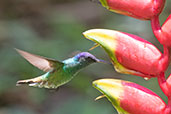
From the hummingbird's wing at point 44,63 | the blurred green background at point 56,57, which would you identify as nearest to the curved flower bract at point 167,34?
the hummingbird's wing at point 44,63

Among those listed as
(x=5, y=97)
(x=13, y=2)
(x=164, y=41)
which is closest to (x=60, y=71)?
(x=164, y=41)

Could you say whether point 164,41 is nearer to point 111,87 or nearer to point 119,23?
point 111,87

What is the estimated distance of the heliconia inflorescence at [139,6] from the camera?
3.39 feet

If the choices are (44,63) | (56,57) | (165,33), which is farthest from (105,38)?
(56,57)

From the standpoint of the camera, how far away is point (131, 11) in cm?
105

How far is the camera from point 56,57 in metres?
3.05

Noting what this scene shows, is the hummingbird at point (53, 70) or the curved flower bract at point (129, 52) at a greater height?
the curved flower bract at point (129, 52)

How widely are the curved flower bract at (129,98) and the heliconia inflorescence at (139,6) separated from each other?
233 millimetres

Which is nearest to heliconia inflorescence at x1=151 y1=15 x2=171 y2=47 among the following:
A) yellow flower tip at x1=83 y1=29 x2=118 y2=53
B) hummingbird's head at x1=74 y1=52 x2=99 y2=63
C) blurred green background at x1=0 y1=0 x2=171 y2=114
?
yellow flower tip at x1=83 y1=29 x2=118 y2=53

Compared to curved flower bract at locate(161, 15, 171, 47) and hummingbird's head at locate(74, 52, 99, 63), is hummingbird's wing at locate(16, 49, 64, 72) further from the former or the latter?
curved flower bract at locate(161, 15, 171, 47)

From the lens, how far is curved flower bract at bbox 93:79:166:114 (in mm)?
1006

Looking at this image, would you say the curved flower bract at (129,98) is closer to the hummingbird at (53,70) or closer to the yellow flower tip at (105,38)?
the yellow flower tip at (105,38)

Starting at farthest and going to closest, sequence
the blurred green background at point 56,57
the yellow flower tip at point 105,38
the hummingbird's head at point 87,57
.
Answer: the blurred green background at point 56,57, the hummingbird's head at point 87,57, the yellow flower tip at point 105,38

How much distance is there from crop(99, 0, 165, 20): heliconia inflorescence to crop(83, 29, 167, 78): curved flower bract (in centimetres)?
8
